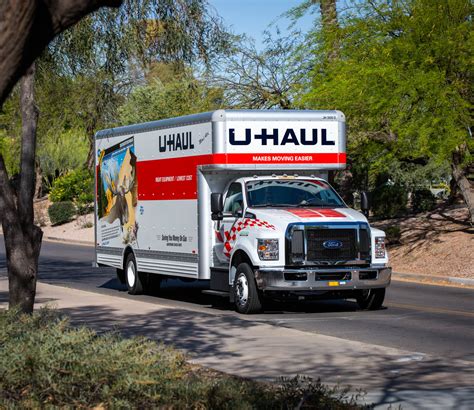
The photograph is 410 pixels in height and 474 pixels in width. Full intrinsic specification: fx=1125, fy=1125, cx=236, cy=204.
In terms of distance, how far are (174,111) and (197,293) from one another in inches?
A: 914

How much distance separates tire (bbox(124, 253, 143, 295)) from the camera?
23.2 meters

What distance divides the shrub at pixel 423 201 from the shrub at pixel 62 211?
77.2ft

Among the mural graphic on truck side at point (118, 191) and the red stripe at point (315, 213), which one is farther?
the mural graphic on truck side at point (118, 191)

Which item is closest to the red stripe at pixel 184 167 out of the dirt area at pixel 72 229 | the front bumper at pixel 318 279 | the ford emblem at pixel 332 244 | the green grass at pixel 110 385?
the ford emblem at pixel 332 244

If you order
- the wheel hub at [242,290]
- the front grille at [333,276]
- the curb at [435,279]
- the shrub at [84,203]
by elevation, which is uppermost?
the shrub at [84,203]

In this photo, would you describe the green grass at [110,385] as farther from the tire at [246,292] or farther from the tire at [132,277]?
the tire at [132,277]

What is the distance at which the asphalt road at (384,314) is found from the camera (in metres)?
15.2

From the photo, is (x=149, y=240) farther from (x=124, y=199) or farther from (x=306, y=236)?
(x=306, y=236)

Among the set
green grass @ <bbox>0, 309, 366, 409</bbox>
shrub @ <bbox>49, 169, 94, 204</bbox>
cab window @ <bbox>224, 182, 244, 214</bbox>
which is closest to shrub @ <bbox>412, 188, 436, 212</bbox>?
cab window @ <bbox>224, 182, 244, 214</bbox>

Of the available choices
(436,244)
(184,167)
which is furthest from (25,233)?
(436,244)

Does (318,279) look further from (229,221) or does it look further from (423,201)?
(423,201)

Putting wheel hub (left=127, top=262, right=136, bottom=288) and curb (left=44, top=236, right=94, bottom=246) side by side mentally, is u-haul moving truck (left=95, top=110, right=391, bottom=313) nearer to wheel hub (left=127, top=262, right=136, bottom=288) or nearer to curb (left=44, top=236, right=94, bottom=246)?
wheel hub (left=127, top=262, right=136, bottom=288)

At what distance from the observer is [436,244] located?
31031 millimetres

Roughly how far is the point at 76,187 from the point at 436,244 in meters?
31.0
